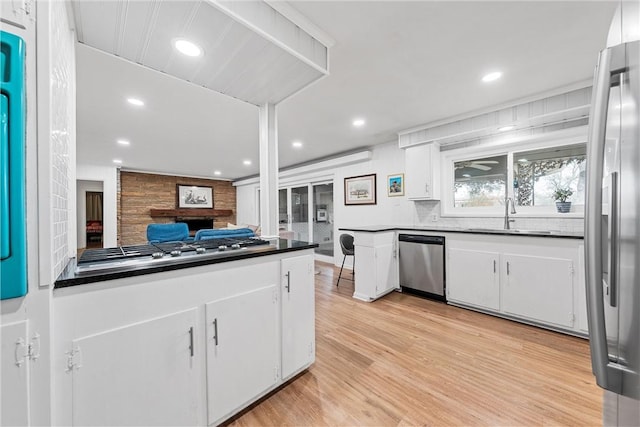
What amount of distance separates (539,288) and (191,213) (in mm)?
7727

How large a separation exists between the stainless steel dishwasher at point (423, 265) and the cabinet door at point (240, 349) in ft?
7.39

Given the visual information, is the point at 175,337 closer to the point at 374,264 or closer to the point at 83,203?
the point at 374,264

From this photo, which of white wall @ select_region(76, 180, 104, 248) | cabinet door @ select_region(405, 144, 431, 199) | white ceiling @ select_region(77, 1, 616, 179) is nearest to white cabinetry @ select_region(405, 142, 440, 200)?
cabinet door @ select_region(405, 144, 431, 199)

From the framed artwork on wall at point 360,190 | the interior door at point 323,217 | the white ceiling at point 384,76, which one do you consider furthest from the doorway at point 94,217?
the framed artwork on wall at point 360,190

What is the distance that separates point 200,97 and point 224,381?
8.16 ft

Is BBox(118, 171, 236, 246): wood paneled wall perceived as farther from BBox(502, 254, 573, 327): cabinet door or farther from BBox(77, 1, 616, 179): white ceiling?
BBox(502, 254, 573, 327): cabinet door

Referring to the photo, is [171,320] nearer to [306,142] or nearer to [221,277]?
[221,277]

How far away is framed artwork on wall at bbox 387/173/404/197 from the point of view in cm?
399

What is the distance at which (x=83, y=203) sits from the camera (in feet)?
20.9

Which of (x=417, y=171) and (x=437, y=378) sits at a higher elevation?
(x=417, y=171)

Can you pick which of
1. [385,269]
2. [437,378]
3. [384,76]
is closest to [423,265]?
[385,269]

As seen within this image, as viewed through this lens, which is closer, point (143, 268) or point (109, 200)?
point (143, 268)

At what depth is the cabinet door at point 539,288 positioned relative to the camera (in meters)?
2.17

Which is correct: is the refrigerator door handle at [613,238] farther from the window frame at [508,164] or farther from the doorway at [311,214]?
the doorway at [311,214]
